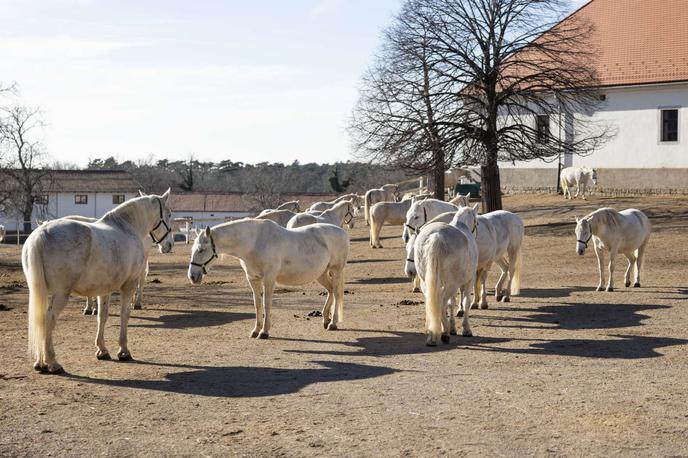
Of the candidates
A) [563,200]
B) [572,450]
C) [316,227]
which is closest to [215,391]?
[572,450]

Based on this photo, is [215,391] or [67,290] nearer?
[215,391]

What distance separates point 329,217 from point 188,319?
781 centimetres

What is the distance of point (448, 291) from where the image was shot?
12617 mm

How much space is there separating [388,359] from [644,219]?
11.2m

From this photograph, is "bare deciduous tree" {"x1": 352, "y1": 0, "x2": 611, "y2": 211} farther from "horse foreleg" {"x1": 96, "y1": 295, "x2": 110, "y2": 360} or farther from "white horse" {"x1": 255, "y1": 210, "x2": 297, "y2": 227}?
"horse foreleg" {"x1": 96, "y1": 295, "x2": 110, "y2": 360}

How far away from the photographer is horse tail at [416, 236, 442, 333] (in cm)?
1204

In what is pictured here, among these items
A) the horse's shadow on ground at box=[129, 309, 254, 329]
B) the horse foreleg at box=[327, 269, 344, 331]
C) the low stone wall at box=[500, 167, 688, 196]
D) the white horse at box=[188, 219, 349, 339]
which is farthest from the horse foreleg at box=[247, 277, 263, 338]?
the low stone wall at box=[500, 167, 688, 196]

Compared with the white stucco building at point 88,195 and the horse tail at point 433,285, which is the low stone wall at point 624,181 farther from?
the white stucco building at point 88,195

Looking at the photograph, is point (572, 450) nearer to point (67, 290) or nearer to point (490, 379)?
point (490, 379)

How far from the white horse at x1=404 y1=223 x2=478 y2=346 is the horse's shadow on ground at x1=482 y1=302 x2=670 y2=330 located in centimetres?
215

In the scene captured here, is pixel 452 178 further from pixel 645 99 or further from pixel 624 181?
pixel 645 99

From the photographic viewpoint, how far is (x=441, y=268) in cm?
1227

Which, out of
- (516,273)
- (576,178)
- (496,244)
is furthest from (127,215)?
(576,178)

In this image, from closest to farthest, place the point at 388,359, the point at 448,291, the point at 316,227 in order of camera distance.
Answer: the point at 388,359
the point at 448,291
the point at 316,227
